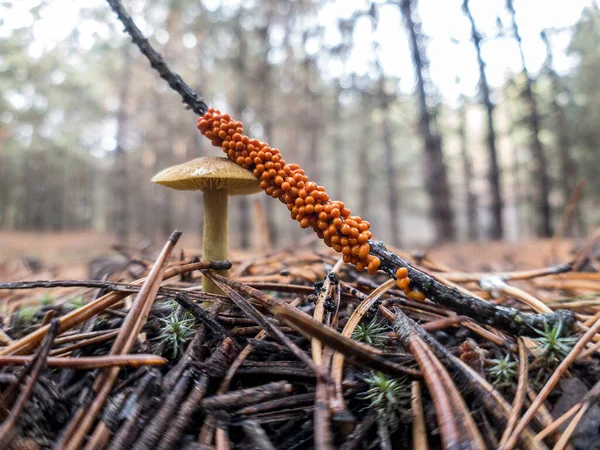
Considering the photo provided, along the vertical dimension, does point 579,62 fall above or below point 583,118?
above

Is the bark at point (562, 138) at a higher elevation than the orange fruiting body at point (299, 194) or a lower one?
higher

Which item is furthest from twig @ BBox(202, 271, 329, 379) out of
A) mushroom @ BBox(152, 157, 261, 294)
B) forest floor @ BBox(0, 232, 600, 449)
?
mushroom @ BBox(152, 157, 261, 294)

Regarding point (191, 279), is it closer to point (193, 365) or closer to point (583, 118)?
point (193, 365)

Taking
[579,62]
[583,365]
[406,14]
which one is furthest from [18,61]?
[579,62]

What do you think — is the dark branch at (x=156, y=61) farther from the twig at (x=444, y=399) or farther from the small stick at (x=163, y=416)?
the twig at (x=444, y=399)

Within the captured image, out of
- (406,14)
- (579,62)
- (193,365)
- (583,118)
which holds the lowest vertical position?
(193,365)

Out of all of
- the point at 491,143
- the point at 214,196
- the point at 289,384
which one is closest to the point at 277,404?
the point at 289,384

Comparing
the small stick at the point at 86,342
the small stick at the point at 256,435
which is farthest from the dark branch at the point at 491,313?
the small stick at the point at 86,342
